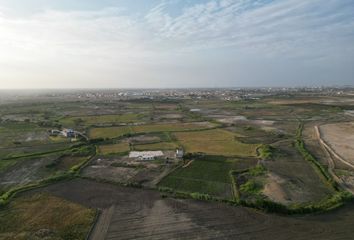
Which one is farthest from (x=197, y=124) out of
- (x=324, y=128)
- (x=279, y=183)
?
(x=279, y=183)

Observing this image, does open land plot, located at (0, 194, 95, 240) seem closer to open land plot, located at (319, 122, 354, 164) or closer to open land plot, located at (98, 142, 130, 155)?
open land plot, located at (98, 142, 130, 155)

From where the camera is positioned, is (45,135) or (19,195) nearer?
(19,195)

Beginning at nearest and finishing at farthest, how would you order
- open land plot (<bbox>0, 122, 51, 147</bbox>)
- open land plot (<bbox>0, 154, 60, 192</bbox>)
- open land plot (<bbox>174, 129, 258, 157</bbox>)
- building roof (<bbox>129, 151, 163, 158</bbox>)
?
open land plot (<bbox>0, 154, 60, 192</bbox>), building roof (<bbox>129, 151, 163, 158</bbox>), open land plot (<bbox>174, 129, 258, 157</bbox>), open land plot (<bbox>0, 122, 51, 147</bbox>)

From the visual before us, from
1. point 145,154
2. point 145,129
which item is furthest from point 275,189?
point 145,129

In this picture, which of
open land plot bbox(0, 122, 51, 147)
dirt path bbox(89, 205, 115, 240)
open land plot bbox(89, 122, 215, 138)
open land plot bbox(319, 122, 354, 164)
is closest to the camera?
dirt path bbox(89, 205, 115, 240)

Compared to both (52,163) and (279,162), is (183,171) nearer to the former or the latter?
(279,162)

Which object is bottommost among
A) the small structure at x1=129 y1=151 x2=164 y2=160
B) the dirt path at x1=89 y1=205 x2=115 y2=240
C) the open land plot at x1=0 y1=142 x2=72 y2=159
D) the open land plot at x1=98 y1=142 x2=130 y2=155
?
the open land plot at x1=0 y1=142 x2=72 y2=159

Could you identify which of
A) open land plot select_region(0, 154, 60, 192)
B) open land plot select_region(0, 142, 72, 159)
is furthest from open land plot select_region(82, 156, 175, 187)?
open land plot select_region(0, 142, 72, 159)
